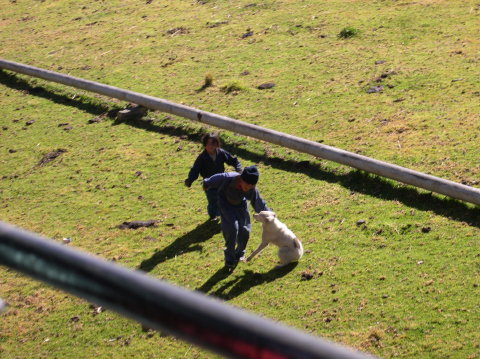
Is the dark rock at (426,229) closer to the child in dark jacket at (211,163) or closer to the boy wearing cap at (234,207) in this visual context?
the boy wearing cap at (234,207)

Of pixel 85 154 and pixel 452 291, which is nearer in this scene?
pixel 452 291

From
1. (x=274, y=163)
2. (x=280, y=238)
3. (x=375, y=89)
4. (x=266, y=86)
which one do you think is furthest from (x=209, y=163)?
(x=266, y=86)

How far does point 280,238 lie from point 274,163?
3.60m

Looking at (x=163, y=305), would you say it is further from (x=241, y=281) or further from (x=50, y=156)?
(x=50, y=156)

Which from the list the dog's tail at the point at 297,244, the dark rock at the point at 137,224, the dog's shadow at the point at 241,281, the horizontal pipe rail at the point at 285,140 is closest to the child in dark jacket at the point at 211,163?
the dark rock at the point at 137,224

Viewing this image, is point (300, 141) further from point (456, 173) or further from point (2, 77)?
point (2, 77)

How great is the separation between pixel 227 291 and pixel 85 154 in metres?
6.36

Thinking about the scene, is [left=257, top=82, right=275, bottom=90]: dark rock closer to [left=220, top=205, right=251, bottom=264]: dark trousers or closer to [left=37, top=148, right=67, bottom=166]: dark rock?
[left=37, top=148, right=67, bottom=166]: dark rock

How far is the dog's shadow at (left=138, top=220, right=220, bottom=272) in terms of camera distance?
33.0 feet

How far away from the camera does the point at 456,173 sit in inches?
430

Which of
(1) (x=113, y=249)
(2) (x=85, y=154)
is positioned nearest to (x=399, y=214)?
(1) (x=113, y=249)

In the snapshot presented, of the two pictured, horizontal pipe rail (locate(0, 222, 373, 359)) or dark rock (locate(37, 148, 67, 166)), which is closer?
horizontal pipe rail (locate(0, 222, 373, 359))

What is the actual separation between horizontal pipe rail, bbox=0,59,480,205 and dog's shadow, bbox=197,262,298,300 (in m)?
2.44

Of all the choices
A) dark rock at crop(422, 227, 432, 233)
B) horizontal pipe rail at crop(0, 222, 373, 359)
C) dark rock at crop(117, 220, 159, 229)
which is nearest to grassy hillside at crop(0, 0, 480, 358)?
dark rock at crop(422, 227, 432, 233)
